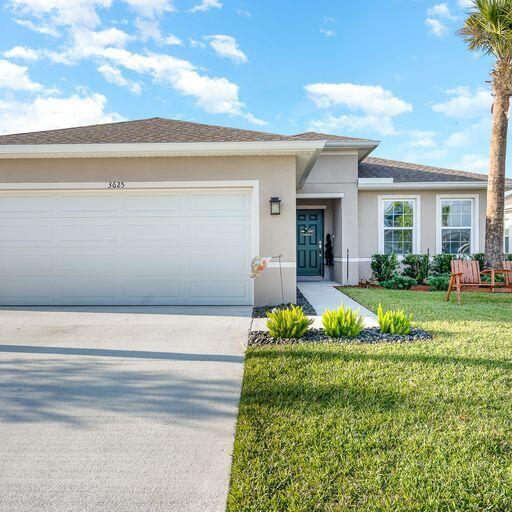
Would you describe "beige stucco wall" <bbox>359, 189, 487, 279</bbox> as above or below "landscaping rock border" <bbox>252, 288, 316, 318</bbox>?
above

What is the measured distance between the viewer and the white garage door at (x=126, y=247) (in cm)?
747

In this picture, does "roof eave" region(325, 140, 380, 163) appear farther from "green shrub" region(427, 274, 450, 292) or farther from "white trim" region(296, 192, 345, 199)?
"green shrub" region(427, 274, 450, 292)

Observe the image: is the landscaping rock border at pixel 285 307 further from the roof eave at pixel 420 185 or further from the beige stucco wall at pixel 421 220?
the roof eave at pixel 420 185

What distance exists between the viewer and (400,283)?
1060 centimetres

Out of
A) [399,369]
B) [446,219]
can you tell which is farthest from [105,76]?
[399,369]

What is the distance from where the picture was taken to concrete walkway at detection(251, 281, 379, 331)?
18.8ft

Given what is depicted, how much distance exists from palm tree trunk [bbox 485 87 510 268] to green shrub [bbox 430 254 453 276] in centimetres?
115

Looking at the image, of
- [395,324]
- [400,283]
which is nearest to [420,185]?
[400,283]

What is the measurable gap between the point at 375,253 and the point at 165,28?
909 centimetres

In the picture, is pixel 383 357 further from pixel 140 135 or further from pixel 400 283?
pixel 400 283

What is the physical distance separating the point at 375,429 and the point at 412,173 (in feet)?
36.7

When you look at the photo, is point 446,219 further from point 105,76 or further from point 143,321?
point 105,76

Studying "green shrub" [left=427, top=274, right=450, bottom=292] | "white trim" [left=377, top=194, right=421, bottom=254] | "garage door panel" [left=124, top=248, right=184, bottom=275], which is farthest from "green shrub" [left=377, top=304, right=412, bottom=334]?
"white trim" [left=377, top=194, right=421, bottom=254]

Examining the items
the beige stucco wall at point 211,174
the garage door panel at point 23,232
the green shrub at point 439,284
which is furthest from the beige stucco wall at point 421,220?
the garage door panel at point 23,232
